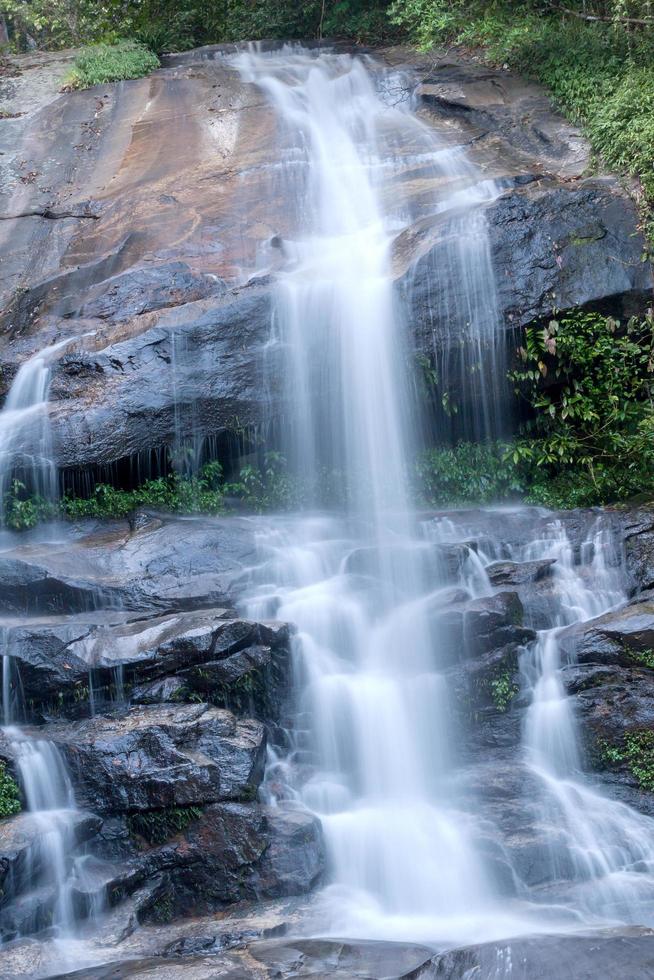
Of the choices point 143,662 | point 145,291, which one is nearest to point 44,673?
point 143,662

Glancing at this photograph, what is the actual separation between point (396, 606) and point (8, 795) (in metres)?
4.22

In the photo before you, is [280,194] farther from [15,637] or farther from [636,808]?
[636,808]

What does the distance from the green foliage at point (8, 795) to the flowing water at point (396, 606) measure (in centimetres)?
220

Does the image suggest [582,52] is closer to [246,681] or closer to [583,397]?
[583,397]

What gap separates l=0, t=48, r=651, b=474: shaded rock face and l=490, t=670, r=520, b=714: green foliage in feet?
16.2

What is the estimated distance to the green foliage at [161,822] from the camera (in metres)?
7.68

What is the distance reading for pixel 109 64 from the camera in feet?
63.2

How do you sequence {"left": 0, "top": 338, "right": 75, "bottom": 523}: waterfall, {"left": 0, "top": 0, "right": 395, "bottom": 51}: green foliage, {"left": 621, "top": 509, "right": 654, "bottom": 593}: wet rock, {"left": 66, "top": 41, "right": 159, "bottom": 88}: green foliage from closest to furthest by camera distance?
1. {"left": 621, "top": 509, "right": 654, "bottom": 593}: wet rock
2. {"left": 0, "top": 338, "right": 75, "bottom": 523}: waterfall
3. {"left": 66, "top": 41, "right": 159, "bottom": 88}: green foliage
4. {"left": 0, "top": 0, "right": 395, "bottom": 51}: green foliage

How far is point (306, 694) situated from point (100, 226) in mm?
9558

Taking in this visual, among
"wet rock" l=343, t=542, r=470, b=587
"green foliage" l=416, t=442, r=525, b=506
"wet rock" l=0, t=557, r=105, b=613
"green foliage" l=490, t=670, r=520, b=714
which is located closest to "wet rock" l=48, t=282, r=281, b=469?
"wet rock" l=0, t=557, r=105, b=613

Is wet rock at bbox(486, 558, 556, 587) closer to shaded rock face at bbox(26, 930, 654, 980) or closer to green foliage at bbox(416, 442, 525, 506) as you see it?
green foliage at bbox(416, 442, 525, 506)

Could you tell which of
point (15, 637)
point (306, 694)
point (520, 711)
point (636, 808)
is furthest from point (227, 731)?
point (636, 808)

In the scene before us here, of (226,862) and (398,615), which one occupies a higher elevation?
(398,615)

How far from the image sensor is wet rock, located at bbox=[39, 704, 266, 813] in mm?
7727
